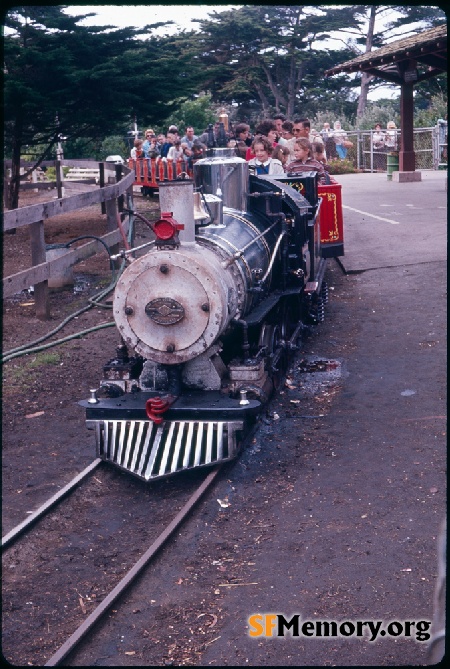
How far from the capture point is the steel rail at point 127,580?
372 cm

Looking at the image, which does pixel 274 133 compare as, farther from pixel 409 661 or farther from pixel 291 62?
pixel 291 62

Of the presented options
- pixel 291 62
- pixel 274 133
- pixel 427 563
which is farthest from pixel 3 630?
pixel 291 62

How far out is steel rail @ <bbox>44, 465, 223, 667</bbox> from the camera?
3.72m

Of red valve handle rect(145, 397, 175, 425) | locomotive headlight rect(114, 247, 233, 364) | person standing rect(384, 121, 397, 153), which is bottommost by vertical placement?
red valve handle rect(145, 397, 175, 425)

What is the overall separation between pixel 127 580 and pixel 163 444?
5.40 feet

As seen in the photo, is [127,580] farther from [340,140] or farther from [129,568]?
[340,140]

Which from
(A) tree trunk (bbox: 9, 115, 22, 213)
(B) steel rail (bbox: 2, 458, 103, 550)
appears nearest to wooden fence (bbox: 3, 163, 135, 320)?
(B) steel rail (bbox: 2, 458, 103, 550)

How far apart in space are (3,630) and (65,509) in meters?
1.35

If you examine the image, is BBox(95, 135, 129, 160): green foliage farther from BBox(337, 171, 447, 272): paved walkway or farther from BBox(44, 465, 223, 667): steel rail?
BBox(44, 465, 223, 667): steel rail

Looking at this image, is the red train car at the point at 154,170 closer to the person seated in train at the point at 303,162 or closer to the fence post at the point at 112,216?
the fence post at the point at 112,216

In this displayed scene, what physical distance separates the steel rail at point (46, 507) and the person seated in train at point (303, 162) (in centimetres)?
554

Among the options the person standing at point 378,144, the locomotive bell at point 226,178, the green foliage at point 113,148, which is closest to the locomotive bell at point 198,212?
the locomotive bell at point 226,178

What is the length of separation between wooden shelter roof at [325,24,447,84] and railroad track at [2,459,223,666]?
1475 centimetres

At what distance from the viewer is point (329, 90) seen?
38.4m
